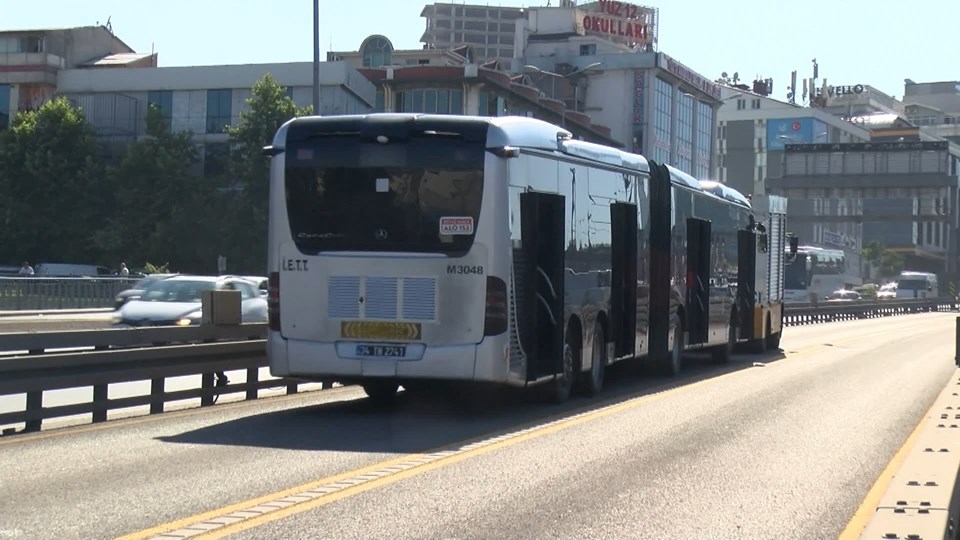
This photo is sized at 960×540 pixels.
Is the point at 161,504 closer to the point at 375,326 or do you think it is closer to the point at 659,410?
the point at 375,326

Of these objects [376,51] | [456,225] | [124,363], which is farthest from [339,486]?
[376,51]

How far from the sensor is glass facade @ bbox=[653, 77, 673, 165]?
112938 mm

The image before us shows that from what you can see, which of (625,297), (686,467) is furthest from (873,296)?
(686,467)

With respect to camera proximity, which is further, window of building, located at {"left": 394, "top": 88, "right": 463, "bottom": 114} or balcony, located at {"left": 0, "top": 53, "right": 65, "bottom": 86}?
balcony, located at {"left": 0, "top": 53, "right": 65, "bottom": 86}

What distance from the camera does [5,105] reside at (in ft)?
292

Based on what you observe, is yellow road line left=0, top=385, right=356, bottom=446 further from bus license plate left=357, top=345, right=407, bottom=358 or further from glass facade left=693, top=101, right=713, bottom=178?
glass facade left=693, top=101, right=713, bottom=178

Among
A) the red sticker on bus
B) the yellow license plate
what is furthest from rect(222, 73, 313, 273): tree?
the red sticker on bus

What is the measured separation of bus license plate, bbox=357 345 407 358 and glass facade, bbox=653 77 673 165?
98.0m

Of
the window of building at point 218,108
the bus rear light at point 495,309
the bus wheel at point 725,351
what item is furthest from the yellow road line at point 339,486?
the window of building at point 218,108

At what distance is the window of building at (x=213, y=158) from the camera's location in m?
80.5

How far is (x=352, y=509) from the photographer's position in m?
8.80

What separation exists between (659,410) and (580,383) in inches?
60.4

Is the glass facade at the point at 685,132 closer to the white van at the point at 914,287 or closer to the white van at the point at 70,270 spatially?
the white van at the point at 914,287

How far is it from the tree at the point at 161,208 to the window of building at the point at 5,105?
15.8 metres
